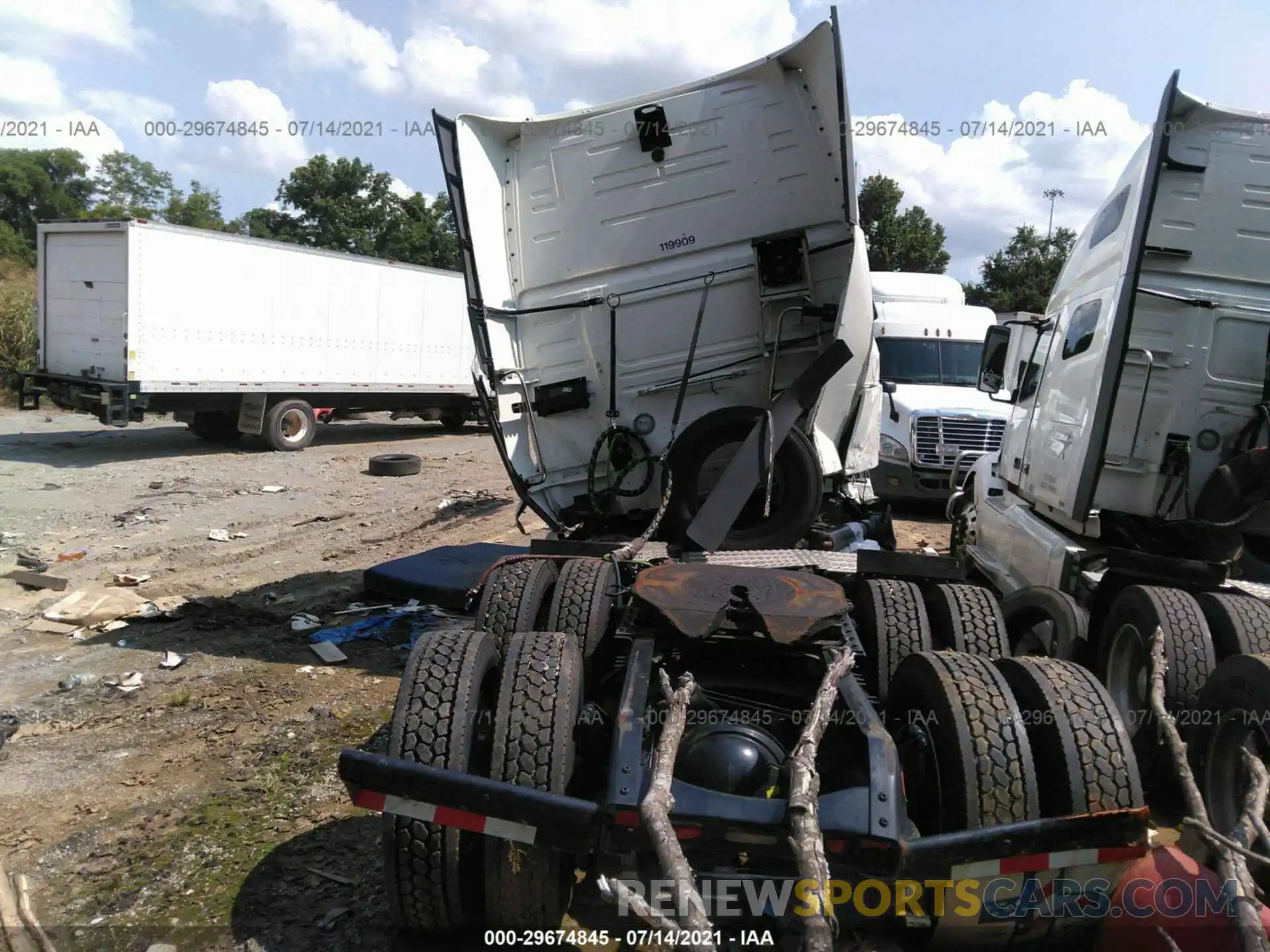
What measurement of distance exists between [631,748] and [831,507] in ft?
14.2

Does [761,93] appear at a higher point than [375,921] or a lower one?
higher

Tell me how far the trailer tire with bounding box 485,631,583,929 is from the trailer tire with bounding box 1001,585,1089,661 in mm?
2526

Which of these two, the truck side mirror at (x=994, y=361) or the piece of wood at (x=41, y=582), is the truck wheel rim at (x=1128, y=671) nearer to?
the truck side mirror at (x=994, y=361)

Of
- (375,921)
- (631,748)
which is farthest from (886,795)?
(375,921)

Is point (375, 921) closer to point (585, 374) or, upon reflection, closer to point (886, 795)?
point (886, 795)

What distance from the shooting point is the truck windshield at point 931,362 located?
35.8 ft

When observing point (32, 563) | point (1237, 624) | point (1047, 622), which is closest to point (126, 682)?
point (32, 563)

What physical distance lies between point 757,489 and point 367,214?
3874 centimetres

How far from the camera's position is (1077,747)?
267 cm

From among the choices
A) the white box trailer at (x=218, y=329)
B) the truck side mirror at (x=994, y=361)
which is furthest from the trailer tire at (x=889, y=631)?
the white box trailer at (x=218, y=329)

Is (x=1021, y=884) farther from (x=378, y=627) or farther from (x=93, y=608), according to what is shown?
(x=93, y=608)

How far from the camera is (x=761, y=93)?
5.88 m

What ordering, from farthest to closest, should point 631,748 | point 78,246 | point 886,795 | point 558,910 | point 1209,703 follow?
point 78,246
point 1209,703
point 558,910
point 631,748
point 886,795

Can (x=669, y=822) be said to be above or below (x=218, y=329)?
below
